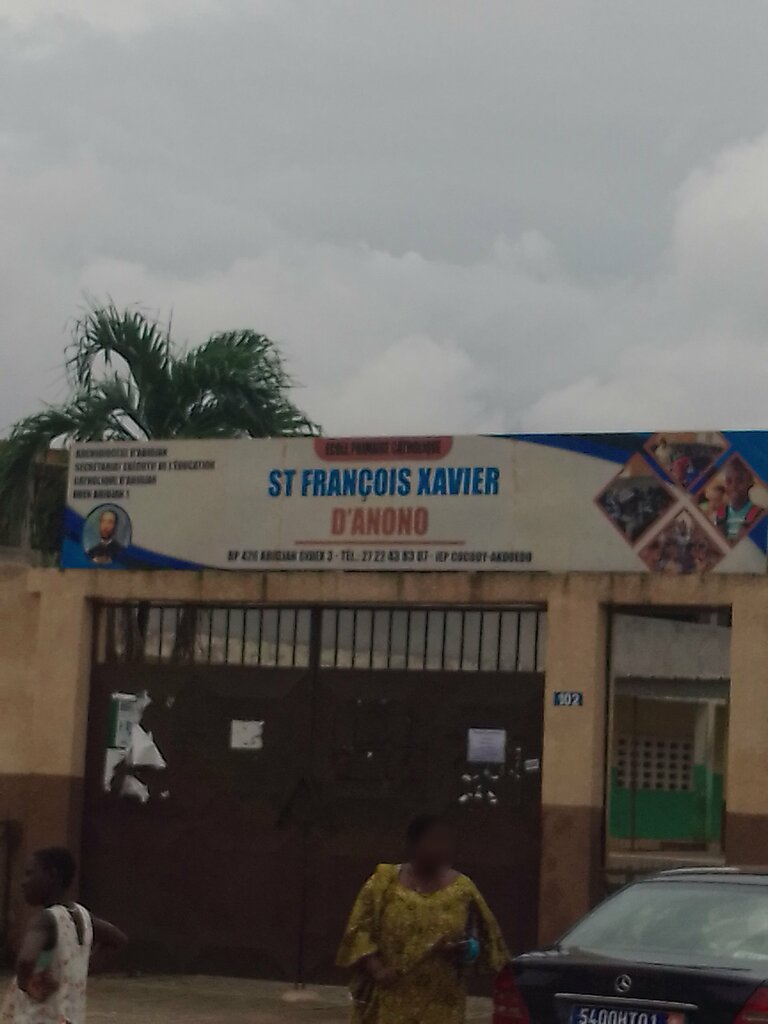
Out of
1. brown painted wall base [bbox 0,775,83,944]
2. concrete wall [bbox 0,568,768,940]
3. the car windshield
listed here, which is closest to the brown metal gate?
brown painted wall base [bbox 0,775,83,944]

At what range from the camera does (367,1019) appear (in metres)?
7.88

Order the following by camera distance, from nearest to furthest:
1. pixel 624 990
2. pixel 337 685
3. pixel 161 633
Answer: pixel 624 990
pixel 337 685
pixel 161 633

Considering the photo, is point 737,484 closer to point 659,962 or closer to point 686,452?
point 686,452

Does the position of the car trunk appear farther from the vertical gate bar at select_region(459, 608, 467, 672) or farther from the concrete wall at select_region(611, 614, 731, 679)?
the concrete wall at select_region(611, 614, 731, 679)

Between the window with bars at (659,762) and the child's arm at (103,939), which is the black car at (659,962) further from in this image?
the window with bars at (659,762)

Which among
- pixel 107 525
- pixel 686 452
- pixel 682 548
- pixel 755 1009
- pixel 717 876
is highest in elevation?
pixel 686 452

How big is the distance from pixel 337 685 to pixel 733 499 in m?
3.18

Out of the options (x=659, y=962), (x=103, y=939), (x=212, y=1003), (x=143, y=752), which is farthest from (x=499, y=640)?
(x=103, y=939)

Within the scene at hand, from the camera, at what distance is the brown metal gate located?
46.1 feet

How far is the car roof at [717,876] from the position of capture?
8.51 m

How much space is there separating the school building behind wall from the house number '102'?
0.07 ft

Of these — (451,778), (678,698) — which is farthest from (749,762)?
(678,698)

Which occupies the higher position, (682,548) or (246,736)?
(682,548)

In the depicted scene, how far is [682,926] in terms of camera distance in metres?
8.34
